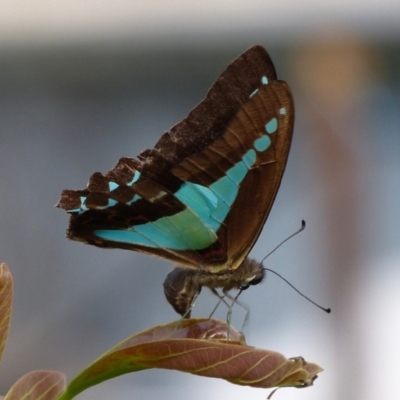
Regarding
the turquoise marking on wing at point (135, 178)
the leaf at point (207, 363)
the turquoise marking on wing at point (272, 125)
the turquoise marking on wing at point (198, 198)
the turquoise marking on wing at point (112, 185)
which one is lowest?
the leaf at point (207, 363)

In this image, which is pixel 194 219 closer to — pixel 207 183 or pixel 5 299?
pixel 207 183

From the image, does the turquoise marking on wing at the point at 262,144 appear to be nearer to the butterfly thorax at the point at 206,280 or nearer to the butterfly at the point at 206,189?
the butterfly at the point at 206,189

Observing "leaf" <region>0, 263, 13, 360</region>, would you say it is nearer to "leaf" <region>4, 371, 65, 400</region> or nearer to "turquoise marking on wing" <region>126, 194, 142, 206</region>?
"leaf" <region>4, 371, 65, 400</region>

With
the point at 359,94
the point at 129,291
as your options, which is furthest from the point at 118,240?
the point at 359,94

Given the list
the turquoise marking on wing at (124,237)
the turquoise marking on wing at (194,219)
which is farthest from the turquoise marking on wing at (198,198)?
the turquoise marking on wing at (124,237)

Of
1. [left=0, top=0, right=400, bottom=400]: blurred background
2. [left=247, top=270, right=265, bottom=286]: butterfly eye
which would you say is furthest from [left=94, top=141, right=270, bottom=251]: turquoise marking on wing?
[left=0, top=0, right=400, bottom=400]: blurred background

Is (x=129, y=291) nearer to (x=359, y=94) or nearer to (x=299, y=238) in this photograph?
(x=299, y=238)

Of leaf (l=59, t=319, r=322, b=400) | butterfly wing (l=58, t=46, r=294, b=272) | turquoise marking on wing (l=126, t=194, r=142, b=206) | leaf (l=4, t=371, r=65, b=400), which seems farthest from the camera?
turquoise marking on wing (l=126, t=194, r=142, b=206)
